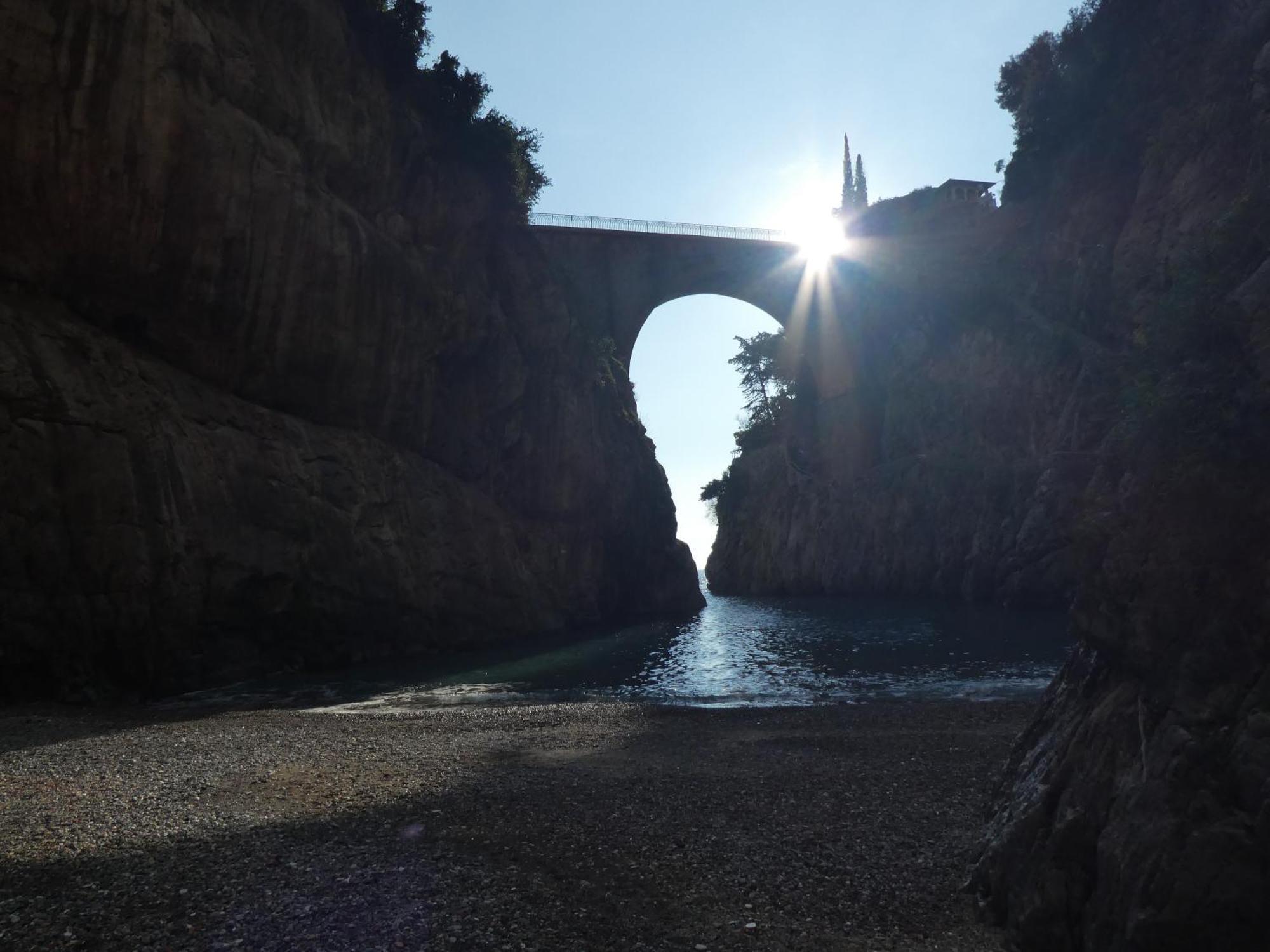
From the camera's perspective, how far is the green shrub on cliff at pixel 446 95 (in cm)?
3531

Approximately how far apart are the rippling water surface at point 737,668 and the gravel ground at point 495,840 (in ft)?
23.0

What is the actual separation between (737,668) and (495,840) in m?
20.2

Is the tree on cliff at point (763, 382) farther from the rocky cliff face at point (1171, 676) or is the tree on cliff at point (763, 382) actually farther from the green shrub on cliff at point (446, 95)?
the rocky cliff face at point (1171, 676)

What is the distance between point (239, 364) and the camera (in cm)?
2814

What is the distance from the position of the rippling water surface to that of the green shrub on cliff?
81.5ft

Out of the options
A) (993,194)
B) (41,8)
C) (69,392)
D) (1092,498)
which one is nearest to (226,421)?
(69,392)

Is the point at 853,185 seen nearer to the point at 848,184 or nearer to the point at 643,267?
the point at 848,184

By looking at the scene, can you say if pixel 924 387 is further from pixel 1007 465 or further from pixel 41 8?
pixel 41 8

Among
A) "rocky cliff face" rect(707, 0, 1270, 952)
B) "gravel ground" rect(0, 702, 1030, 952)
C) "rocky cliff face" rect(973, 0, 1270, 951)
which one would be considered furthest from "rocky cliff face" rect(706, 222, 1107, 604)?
"rocky cliff face" rect(973, 0, 1270, 951)

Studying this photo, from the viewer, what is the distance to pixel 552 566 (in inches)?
1734

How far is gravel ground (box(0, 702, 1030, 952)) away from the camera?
6.96 meters

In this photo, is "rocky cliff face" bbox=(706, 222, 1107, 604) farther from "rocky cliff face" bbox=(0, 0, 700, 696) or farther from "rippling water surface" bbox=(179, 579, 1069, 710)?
Result: "rocky cliff face" bbox=(0, 0, 700, 696)

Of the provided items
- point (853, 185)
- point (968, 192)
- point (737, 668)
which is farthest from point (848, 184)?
point (737, 668)

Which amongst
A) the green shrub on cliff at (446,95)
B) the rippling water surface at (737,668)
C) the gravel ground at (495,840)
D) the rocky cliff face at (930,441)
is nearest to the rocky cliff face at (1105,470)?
the rocky cliff face at (930,441)
